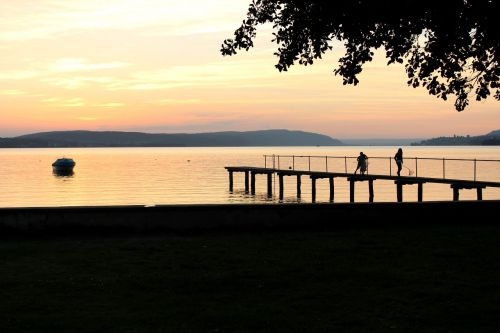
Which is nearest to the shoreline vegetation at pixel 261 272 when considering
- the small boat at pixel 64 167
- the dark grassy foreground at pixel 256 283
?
the dark grassy foreground at pixel 256 283

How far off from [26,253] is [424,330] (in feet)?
26.8

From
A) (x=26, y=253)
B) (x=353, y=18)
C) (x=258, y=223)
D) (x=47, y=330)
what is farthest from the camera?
(x=258, y=223)

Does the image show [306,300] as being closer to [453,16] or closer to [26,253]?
[26,253]

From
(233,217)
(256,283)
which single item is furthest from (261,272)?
(233,217)

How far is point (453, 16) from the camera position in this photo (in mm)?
13633

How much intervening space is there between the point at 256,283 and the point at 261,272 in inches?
31.3

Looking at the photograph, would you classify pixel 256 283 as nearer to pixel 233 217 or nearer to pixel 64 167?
pixel 233 217

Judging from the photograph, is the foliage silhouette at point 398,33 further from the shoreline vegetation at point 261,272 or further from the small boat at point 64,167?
the small boat at point 64,167

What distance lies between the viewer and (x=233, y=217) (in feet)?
51.8

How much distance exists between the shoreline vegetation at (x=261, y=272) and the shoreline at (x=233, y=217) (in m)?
0.03

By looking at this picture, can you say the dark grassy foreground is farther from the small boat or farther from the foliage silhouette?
the small boat

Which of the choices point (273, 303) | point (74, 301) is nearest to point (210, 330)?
point (273, 303)

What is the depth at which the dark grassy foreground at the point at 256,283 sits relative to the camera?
8016 mm

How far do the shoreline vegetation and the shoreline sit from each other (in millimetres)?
28
